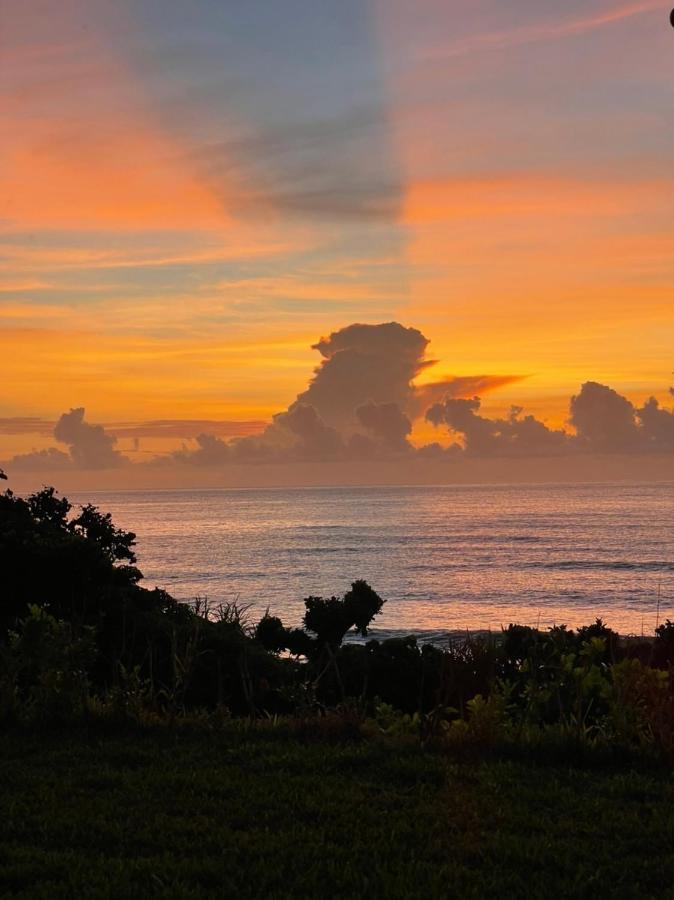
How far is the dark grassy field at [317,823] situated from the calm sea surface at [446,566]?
94.1 feet

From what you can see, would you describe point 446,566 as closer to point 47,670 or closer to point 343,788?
point 47,670

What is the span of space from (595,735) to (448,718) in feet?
8.30

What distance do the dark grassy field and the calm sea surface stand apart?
1130 inches

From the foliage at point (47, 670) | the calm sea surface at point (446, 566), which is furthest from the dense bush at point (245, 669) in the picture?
the calm sea surface at point (446, 566)

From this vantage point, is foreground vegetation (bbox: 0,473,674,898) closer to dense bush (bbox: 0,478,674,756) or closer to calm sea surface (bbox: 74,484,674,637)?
dense bush (bbox: 0,478,674,756)

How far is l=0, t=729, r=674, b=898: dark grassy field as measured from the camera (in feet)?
18.2

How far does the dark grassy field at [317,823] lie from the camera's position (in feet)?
18.2

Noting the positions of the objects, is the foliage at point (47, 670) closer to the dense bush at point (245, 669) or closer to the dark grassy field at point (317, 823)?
the dense bush at point (245, 669)

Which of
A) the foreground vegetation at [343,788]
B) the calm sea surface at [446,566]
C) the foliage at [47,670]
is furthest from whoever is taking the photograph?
the calm sea surface at [446,566]

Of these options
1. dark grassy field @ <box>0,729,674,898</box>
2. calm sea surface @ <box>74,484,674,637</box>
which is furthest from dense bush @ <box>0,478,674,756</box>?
calm sea surface @ <box>74,484,674,637</box>

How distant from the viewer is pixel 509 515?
163750 mm

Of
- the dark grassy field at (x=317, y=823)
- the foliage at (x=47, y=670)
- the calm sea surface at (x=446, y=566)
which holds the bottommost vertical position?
the calm sea surface at (x=446, y=566)

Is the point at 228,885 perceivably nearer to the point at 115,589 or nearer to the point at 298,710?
the point at 298,710

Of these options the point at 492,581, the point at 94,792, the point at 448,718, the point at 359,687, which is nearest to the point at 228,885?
the point at 94,792
